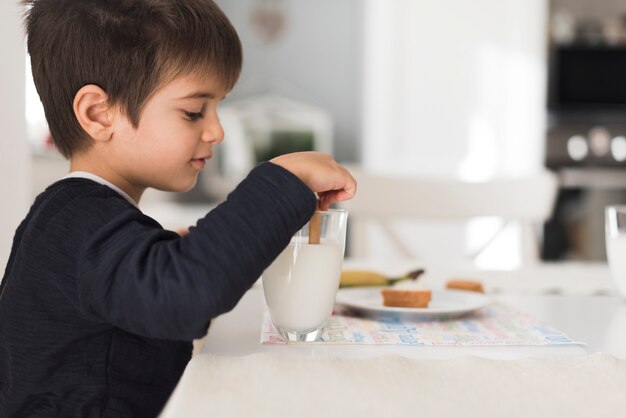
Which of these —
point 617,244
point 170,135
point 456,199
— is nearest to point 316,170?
point 170,135

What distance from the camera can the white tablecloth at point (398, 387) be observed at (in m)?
0.44

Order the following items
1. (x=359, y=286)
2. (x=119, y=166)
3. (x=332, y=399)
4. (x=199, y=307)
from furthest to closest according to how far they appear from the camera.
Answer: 1. (x=359, y=286)
2. (x=119, y=166)
3. (x=199, y=307)
4. (x=332, y=399)

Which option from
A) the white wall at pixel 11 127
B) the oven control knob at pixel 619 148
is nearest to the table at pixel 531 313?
the white wall at pixel 11 127

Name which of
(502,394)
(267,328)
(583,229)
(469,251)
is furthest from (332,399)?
(583,229)

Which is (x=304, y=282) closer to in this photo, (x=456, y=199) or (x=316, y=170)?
(x=316, y=170)

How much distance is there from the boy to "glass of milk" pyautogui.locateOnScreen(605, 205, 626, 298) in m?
0.39

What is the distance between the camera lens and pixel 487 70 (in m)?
3.63

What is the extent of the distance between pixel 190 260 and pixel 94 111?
26cm

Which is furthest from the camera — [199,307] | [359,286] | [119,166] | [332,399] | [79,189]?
[359,286]

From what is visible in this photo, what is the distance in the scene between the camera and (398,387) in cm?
49

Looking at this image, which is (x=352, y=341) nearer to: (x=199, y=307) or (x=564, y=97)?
(x=199, y=307)

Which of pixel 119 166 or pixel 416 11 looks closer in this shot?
pixel 119 166

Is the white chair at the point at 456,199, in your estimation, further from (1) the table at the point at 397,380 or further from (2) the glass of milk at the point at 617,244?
(1) the table at the point at 397,380

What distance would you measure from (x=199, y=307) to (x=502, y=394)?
0.23 meters
